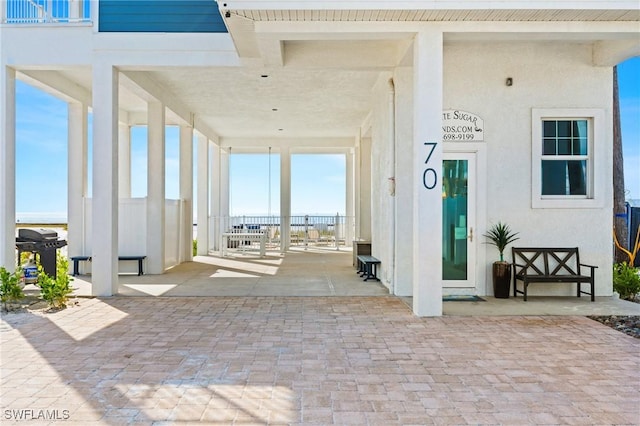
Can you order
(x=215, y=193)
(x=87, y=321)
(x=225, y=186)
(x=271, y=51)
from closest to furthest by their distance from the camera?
(x=87, y=321), (x=271, y=51), (x=215, y=193), (x=225, y=186)

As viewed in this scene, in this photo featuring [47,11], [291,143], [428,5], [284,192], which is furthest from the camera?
[284,192]

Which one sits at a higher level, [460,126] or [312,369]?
[460,126]

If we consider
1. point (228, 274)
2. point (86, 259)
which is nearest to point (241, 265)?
point (228, 274)

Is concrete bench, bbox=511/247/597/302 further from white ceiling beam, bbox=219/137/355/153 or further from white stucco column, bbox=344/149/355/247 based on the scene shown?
white stucco column, bbox=344/149/355/247

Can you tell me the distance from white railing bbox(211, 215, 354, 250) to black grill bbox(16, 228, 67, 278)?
8.02m

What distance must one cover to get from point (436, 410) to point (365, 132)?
956 centimetres

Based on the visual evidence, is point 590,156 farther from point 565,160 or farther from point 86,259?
point 86,259

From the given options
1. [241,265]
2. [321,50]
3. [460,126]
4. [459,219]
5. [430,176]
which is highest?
[321,50]

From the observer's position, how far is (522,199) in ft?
21.6

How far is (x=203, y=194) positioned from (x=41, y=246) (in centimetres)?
611

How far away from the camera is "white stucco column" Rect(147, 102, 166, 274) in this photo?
895 cm

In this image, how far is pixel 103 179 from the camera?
21.5 feet

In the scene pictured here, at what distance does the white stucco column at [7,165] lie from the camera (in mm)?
6516

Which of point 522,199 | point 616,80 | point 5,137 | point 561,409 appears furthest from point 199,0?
point 616,80
